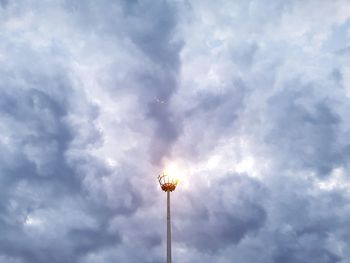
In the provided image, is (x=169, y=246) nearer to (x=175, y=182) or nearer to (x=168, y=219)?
(x=168, y=219)

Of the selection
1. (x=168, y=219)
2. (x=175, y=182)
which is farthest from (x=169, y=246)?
(x=175, y=182)

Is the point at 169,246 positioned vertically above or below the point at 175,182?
below

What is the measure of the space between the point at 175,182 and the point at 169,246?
402 centimetres

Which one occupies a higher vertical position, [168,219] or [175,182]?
[175,182]

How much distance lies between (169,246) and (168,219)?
1767 millimetres

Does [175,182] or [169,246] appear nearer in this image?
[169,246]

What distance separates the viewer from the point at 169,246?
27422 mm

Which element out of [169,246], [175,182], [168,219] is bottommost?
[169,246]

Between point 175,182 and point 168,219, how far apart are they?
7.60 ft

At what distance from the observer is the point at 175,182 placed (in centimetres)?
2980
